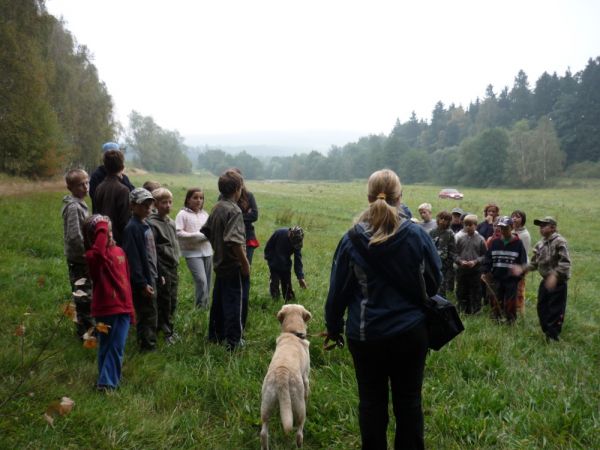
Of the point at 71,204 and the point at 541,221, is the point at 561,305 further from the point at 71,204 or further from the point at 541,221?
the point at 71,204

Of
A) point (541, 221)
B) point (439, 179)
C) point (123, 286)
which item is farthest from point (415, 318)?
point (439, 179)

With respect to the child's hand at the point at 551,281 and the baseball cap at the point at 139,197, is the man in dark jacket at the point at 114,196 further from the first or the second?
the child's hand at the point at 551,281

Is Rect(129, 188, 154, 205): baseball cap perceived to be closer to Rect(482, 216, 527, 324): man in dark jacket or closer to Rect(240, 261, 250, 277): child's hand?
Rect(240, 261, 250, 277): child's hand

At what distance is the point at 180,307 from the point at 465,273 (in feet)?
15.7

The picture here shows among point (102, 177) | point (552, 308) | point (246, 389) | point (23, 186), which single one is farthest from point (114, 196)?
point (23, 186)

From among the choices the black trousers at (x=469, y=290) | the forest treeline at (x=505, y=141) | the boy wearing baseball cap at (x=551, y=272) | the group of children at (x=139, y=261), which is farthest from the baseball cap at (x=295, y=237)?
the forest treeline at (x=505, y=141)

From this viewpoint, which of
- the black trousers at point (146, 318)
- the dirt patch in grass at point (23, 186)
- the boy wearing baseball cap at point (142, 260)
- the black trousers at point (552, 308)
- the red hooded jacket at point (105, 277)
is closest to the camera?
the red hooded jacket at point (105, 277)

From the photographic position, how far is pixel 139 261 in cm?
423

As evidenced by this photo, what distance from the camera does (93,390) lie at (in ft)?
12.4

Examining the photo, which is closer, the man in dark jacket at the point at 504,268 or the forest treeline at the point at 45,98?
the man in dark jacket at the point at 504,268

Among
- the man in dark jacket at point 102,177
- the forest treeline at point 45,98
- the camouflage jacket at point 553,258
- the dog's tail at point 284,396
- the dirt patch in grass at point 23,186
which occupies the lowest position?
the dog's tail at point 284,396

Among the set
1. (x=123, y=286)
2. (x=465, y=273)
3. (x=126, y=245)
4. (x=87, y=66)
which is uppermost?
(x=87, y=66)

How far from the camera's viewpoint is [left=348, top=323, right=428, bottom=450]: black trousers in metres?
2.61

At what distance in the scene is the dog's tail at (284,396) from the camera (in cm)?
308
